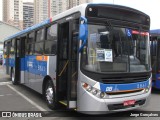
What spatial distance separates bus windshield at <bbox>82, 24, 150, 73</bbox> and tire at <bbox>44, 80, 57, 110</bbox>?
2.07 metres

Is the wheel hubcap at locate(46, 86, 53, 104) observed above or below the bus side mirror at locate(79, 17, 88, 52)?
below

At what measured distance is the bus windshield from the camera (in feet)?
21.1

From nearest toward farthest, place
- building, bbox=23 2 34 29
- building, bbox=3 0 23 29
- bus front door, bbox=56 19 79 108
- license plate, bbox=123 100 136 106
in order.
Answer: license plate, bbox=123 100 136 106 < bus front door, bbox=56 19 79 108 < building, bbox=23 2 34 29 < building, bbox=3 0 23 29

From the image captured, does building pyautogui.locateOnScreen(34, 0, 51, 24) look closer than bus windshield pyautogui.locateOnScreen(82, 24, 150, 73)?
No

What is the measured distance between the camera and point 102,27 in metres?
6.61

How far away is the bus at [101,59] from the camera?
6.38m

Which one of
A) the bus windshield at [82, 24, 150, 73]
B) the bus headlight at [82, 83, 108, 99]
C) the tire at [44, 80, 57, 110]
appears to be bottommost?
the tire at [44, 80, 57, 110]

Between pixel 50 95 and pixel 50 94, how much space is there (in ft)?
0.11

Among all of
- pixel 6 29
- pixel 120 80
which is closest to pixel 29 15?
pixel 6 29

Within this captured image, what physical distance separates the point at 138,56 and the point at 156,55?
4578 mm

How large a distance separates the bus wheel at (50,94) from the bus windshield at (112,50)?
2.11m

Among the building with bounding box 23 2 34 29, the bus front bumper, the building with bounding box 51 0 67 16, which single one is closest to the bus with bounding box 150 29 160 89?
the bus front bumper

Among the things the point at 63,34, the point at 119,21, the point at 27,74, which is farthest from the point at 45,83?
the point at 119,21

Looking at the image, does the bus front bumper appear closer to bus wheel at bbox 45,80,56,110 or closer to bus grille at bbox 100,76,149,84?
bus grille at bbox 100,76,149,84
